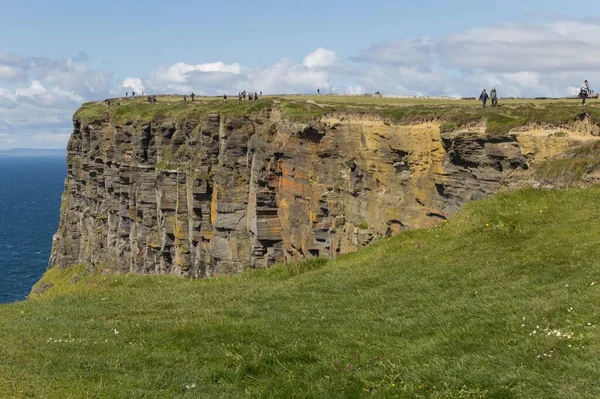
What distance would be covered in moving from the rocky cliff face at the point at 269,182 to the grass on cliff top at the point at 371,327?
28.0 feet

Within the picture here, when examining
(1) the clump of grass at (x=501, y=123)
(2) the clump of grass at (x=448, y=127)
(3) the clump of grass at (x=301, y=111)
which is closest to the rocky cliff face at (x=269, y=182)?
(2) the clump of grass at (x=448, y=127)

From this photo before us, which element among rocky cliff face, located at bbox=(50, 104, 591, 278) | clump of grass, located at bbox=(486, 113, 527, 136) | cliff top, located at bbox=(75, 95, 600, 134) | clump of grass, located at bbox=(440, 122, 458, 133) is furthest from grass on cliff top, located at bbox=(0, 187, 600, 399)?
rocky cliff face, located at bbox=(50, 104, 591, 278)

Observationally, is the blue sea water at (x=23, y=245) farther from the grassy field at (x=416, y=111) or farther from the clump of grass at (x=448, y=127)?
the clump of grass at (x=448, y=127)

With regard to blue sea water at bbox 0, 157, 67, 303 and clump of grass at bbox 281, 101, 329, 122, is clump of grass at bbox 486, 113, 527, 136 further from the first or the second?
blue sea water at bbox 0, 157, 67, 303

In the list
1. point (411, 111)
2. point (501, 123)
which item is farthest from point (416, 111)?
point (501, 123)

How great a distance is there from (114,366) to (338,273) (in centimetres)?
1231

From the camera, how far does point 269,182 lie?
51594 mm

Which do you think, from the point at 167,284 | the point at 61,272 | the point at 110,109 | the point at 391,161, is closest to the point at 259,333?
the point at 167,284

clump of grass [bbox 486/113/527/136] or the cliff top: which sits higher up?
the cliff top

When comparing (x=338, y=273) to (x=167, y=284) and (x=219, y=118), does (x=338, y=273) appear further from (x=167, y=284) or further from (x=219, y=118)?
(x=219, y=118)

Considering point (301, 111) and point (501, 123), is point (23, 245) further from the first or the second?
point (501, 123)

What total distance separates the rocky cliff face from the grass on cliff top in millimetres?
8544

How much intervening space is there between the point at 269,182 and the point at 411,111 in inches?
628

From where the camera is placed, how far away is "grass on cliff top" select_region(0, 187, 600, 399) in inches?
487
